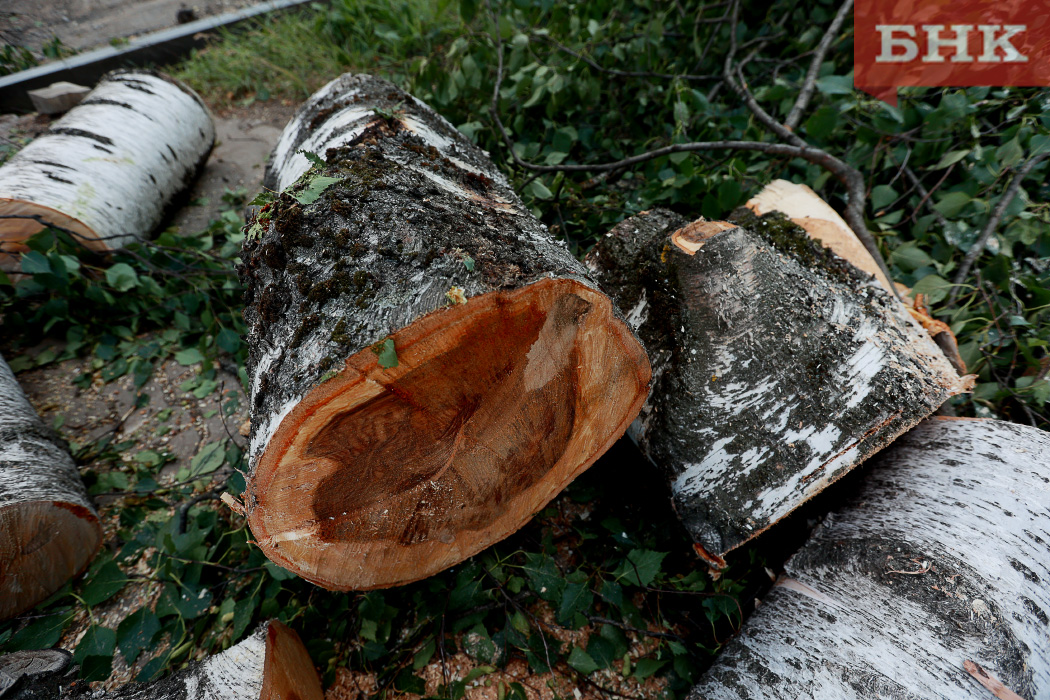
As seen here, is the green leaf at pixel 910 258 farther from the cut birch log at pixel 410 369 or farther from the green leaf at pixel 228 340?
the green leaf at pixel 228 340

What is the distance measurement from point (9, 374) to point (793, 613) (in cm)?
305

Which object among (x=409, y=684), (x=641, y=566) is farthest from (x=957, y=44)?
(x=409, y=684)

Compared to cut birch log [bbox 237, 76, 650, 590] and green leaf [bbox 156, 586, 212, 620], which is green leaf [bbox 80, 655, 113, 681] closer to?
green leaf [bbox 156, 586, 212, 620]

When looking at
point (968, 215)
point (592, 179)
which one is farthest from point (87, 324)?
point (968, 215)

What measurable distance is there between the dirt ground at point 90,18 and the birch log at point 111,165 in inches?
103

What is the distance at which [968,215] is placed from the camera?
193 centimetres

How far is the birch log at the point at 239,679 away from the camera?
118 centimetres

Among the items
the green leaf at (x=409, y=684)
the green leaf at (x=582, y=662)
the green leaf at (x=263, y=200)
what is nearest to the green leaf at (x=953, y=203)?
the green leaf at (x=582, y=662)

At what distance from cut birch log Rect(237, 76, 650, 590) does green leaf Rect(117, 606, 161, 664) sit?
627 mm

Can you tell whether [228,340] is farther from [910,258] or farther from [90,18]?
[90,18]

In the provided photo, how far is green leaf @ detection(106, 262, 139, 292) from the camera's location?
2.34 m

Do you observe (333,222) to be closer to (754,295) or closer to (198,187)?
(754,295)

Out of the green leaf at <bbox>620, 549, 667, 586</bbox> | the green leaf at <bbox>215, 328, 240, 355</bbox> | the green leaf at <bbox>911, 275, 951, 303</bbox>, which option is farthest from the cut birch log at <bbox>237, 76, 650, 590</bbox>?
the green leaf at <bbox>911, 275, 951, 303</bbox>

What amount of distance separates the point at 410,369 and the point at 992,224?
219 cm
